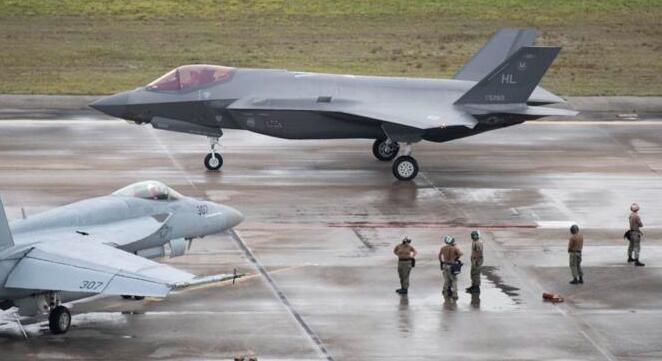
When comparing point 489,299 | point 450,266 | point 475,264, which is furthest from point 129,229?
point 489,299

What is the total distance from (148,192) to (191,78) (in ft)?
40.2

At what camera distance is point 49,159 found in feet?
136

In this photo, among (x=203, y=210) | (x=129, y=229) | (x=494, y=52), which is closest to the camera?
(x=129, y=229)

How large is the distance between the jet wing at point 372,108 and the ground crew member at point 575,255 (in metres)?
9.40

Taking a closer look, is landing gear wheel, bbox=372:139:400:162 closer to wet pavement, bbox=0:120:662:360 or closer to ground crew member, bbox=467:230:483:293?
wet pavement, bbox=0:120:662:360

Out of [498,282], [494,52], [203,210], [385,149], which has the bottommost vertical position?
[498,282]

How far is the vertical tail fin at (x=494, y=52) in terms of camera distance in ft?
141

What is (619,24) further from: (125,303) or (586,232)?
(125,303)

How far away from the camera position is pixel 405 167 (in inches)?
1537

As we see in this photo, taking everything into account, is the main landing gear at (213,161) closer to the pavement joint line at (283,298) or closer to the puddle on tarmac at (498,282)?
the pavement joint line at (283,298)

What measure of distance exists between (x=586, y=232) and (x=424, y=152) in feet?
32.8

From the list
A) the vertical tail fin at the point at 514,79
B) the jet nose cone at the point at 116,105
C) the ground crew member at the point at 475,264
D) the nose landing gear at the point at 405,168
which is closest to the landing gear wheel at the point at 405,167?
the nose landing gear at the point at 405,168

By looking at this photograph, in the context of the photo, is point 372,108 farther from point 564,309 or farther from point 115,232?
point 115,232

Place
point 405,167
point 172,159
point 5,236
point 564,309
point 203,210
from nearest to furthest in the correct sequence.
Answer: point 5,236, point 564,309, point 203,210, point 405,167, point 172,159
